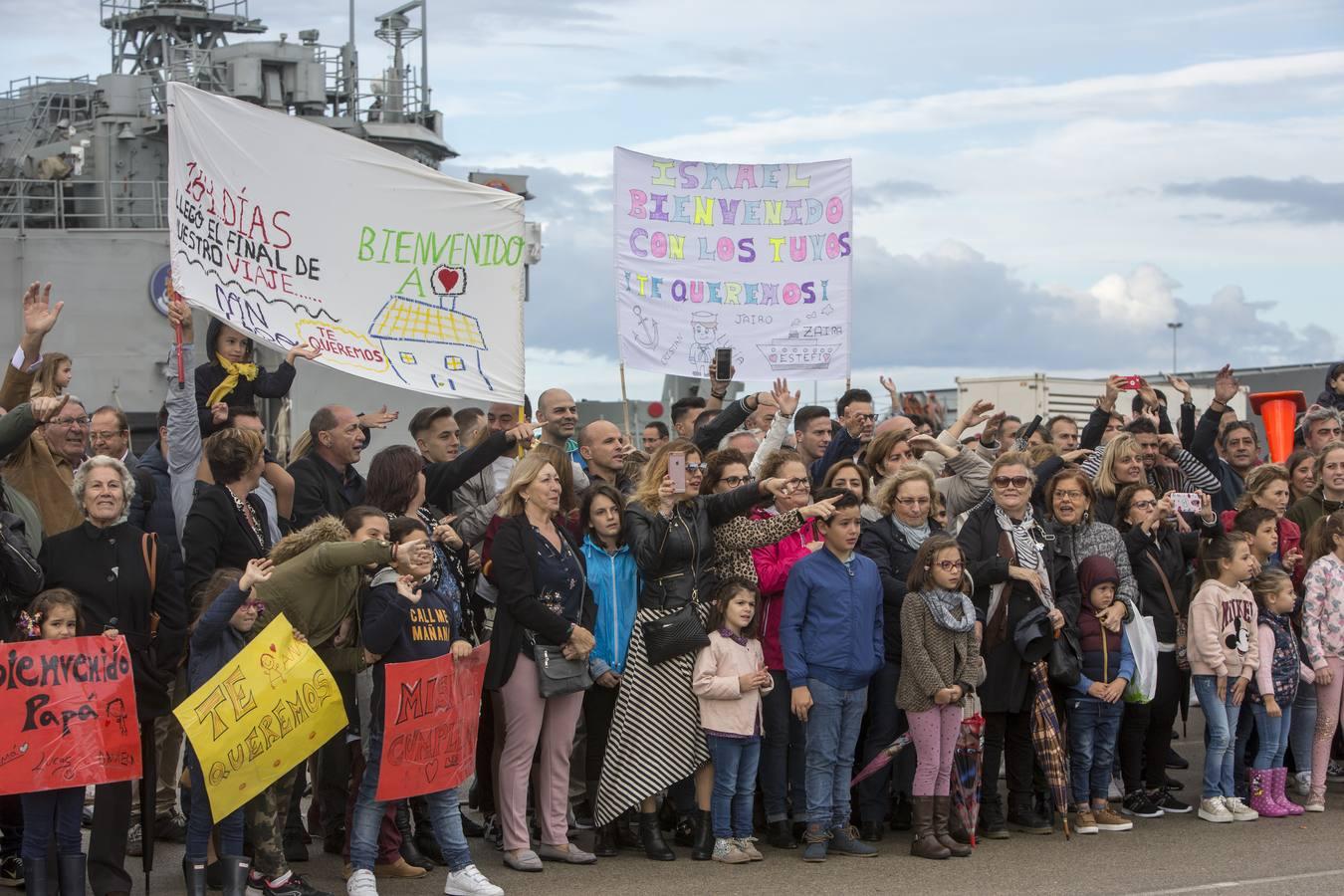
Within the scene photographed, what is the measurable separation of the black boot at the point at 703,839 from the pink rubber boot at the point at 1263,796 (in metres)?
3.41

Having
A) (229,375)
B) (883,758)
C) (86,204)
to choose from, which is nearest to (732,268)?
(229,375)

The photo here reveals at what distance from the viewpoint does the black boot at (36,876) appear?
7078 mm

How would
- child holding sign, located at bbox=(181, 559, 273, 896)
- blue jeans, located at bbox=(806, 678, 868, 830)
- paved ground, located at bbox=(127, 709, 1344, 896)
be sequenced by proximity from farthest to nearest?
blue jeans, located at bbox=(806, 678, 868, 830)
paved ground, located at bbox=(127, 709, 1344, 896)
child holding sign, located at bbox=(181, 559, 273, 896)

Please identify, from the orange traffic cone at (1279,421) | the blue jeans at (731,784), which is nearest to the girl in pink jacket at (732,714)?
the blue jeans at (731,784)

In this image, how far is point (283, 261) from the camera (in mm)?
9273

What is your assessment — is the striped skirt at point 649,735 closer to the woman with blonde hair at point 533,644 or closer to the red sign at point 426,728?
the woman with blonde hair at point 533,644

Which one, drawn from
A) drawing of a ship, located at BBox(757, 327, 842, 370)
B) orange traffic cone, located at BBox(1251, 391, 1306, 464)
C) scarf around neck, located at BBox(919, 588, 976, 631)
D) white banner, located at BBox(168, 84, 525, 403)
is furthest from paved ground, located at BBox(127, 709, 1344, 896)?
orange traffic cone, located at BBox(1251, 391, 1306, 464)

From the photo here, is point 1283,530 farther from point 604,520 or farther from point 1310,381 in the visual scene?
point 1310,381

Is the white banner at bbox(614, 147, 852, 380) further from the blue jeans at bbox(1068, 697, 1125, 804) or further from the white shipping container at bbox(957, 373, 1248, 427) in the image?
the white shipping container at bbox(957, 373, 1248, 427)

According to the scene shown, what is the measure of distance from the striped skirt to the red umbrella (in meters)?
1.38

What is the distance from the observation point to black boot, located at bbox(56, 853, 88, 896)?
7172mm

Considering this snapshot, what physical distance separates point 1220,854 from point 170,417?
5824 mm

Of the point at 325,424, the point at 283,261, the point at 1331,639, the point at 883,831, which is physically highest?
the point at 283,261

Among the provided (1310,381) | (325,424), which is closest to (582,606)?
(325,424)
